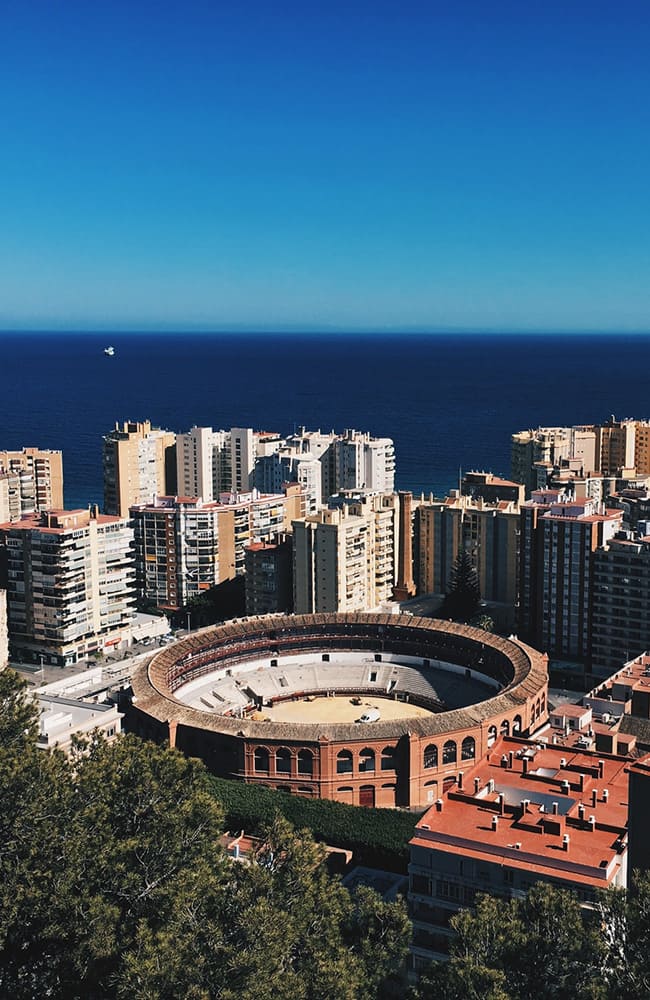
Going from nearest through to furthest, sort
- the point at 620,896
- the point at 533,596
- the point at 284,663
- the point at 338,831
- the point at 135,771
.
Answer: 1. the point at 620,896
2. the point at 135,771
3. the point at 338,831
4. the point at 284,663
5. the point at 533,596

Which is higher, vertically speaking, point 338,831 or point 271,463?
point 271,463

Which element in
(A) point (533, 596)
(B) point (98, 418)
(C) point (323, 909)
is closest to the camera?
(C) point (323, 909)

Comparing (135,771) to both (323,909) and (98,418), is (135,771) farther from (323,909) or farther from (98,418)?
(98,418)

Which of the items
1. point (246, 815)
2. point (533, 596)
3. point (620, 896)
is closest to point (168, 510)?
point (533, 596)

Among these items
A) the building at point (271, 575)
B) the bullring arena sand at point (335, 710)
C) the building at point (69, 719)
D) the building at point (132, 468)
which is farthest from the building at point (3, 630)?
the building at point (132, 468)

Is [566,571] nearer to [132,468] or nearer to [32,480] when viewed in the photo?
[132,468]

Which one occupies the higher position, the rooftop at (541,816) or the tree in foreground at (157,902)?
the tree in foreground at (157,902)

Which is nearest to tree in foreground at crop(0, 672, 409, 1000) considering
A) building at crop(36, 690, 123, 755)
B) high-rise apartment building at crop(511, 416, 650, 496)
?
building at crop(36, 690, 123, 755)

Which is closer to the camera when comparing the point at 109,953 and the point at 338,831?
the point at 109,953

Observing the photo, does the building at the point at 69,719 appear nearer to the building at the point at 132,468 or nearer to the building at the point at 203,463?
the building at the point at 132,468
